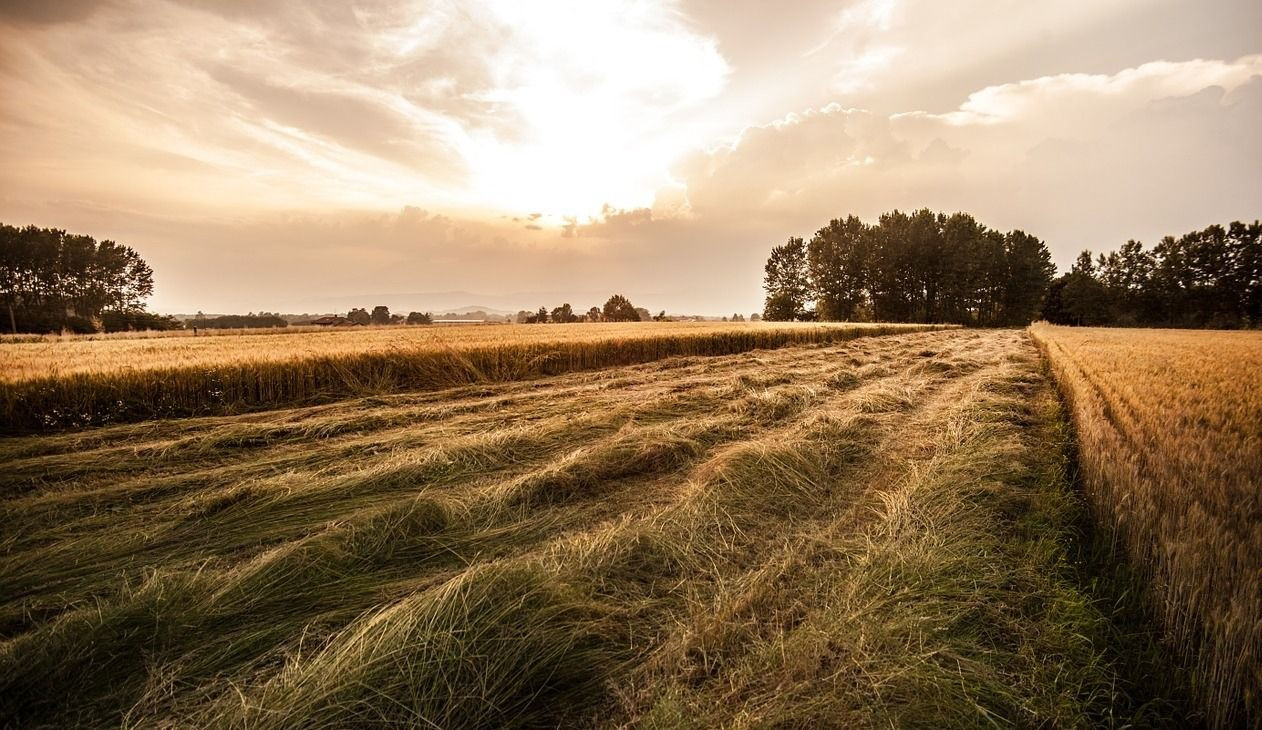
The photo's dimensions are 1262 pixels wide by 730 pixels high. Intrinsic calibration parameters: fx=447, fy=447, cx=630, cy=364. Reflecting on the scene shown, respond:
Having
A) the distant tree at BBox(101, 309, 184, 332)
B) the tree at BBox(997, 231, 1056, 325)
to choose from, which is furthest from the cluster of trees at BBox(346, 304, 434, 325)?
the tree at BBox(997, 231, 1056, 325)

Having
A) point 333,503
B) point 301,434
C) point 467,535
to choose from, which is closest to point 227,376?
point 301,434

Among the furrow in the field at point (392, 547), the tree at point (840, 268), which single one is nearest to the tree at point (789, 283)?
the tree at point (840, 268)

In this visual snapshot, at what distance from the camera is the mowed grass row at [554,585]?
70.3 inches

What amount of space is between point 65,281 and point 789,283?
288 ft

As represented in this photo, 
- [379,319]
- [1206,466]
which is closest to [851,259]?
[379,319]

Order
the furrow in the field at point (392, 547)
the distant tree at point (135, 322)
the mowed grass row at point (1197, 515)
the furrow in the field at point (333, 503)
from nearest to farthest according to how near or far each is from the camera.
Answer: the mowed grass row at point (1197, 515)
the furrow in the field at point (392, 547)
the furrow in the field at point (333, 503)
the distant tree at point (135, 322)

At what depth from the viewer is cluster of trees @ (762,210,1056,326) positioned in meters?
58.6

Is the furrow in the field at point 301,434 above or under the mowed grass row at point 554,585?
above

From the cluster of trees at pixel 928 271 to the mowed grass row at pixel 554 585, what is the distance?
62942 millimetres

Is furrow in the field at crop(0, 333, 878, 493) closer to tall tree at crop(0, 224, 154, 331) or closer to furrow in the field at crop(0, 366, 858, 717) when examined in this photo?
furrow in the field at crop(0, 366, 858, 717)

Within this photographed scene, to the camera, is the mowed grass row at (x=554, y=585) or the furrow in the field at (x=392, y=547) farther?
the furrow in the field at (x=392, y=547)

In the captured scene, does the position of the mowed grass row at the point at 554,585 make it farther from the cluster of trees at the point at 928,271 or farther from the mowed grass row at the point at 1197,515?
the cluster of trees at the point at 928,271

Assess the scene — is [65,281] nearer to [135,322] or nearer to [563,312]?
[135,322]

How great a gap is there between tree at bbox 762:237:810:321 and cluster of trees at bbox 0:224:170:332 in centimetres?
7235
